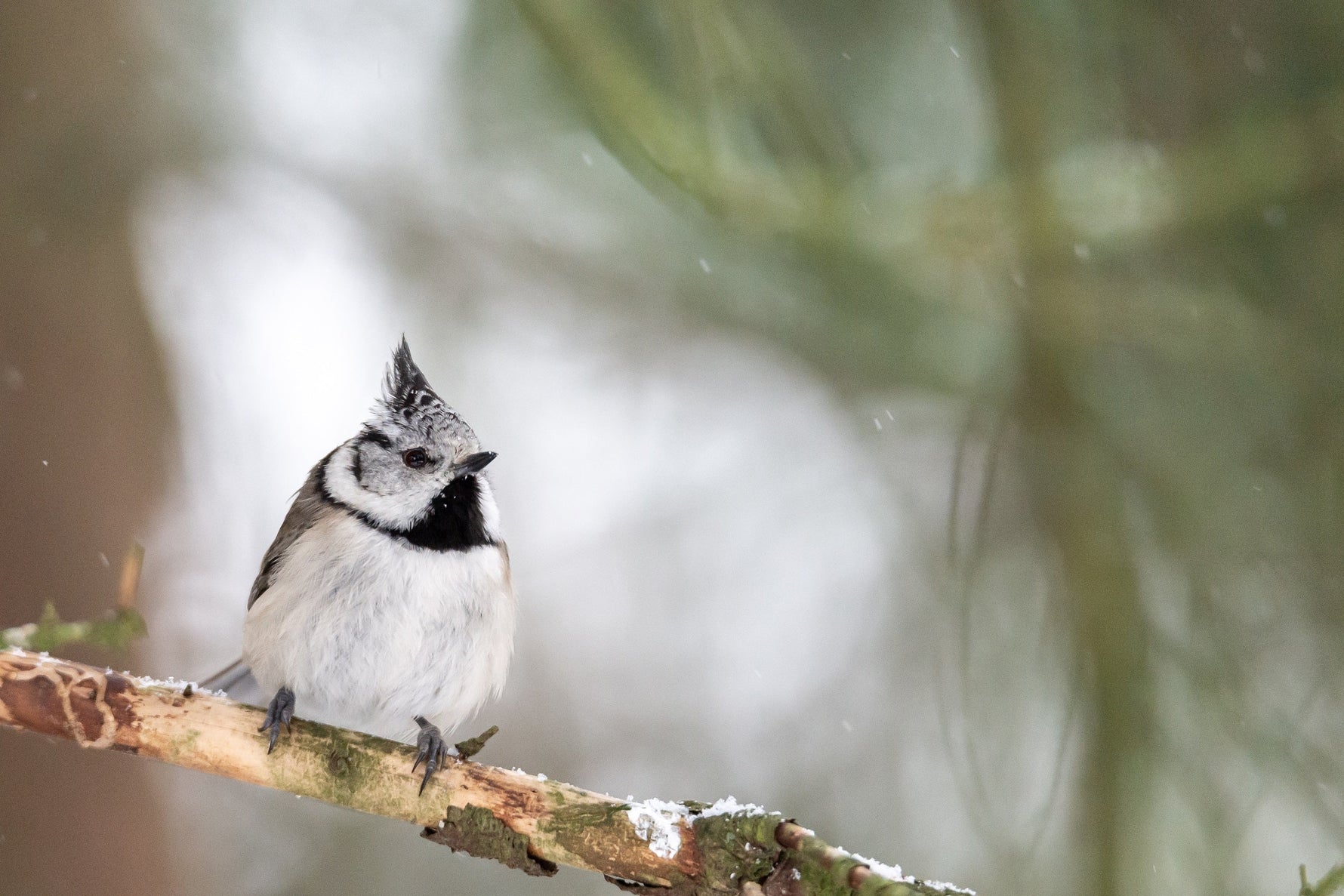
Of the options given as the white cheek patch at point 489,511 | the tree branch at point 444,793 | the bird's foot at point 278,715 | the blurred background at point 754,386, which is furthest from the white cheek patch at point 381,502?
the blurred background at point 754,386

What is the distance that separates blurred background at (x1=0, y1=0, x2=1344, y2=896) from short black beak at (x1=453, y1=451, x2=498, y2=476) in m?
1.15

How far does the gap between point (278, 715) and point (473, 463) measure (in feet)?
2.52

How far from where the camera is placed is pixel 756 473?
4363 millimetres

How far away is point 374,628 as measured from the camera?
7.94ft

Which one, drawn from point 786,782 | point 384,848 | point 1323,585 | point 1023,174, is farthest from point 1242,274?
point 384,848

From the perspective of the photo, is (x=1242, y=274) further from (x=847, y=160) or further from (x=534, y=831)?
(x=534, y=831)

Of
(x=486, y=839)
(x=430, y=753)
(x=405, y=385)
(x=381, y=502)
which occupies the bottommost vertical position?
(x=486, y=839)

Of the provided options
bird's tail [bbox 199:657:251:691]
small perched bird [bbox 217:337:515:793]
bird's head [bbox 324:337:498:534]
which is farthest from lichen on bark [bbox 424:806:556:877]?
A: bird's tail [bbox 199:657:251:691]

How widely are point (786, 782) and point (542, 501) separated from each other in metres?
1.56

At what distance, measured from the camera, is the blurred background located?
2830 mm

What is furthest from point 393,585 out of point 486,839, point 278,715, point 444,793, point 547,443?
point 547,443

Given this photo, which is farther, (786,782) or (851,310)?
(786,782)

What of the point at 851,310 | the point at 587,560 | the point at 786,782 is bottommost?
the point at 786,782

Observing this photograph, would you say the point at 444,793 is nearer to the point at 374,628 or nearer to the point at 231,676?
the point at 374,628
